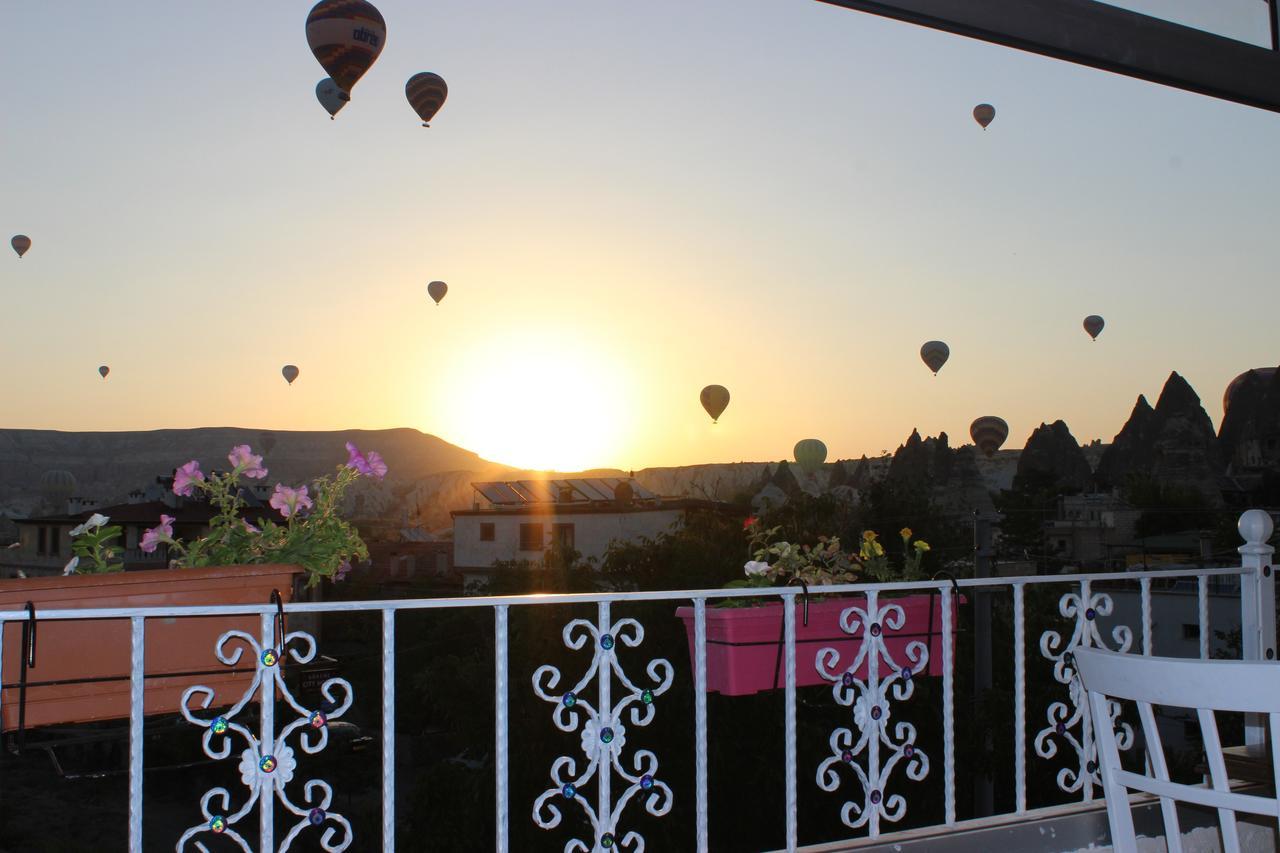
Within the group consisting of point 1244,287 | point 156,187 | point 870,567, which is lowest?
point 870,567

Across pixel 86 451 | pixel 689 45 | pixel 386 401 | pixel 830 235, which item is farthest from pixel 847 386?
pixel 86 451

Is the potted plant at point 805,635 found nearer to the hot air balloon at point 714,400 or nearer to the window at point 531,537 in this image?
the hot air balloon at point 714,400

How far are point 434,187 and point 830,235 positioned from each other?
32.5 ft

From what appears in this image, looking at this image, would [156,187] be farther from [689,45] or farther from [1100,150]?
[1100,150]

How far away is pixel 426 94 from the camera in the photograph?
2200cm

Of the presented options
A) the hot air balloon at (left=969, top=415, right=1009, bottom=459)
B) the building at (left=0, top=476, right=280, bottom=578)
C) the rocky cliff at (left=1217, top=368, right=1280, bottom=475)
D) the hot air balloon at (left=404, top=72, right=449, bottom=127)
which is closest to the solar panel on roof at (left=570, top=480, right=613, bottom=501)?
the building at (left=0, top=476, right=280, bottom=578)

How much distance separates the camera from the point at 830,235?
76.0ft

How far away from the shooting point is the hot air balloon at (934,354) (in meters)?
36.2

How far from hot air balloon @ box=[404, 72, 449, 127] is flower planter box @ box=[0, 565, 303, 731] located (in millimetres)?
21316

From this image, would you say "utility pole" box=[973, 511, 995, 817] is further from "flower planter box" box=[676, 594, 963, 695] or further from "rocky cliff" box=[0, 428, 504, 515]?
"rocky cliff" box=[0, 428, 504, 515]

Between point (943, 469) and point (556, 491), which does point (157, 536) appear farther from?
point (943, 469)

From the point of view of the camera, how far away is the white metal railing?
1.85 m

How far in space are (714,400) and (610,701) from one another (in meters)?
32.3

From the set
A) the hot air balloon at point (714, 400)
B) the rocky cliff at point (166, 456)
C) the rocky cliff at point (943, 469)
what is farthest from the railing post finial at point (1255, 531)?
the rocky cliff at point (166, 456)
